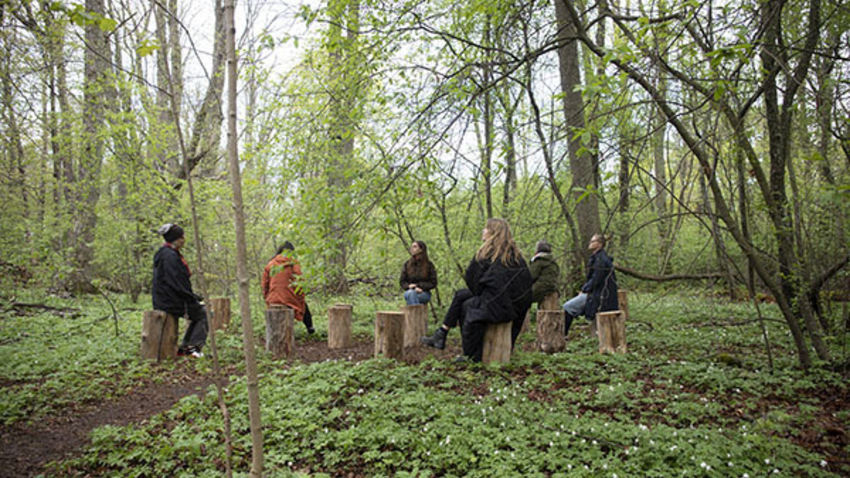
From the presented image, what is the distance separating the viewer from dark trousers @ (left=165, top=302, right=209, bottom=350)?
7.44 metres

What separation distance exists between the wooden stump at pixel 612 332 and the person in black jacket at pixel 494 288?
1313mm

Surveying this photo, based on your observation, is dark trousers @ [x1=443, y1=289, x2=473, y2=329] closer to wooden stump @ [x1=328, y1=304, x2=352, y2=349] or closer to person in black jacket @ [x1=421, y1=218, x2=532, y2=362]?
person in black jacket @ [x1=421, y1=218, x2=532, y2=362]

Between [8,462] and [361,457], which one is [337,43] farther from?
[8,462]

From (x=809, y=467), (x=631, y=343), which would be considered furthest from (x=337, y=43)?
(x=631, y=343)

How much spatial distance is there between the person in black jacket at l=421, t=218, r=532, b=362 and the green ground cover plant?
505 millimetres

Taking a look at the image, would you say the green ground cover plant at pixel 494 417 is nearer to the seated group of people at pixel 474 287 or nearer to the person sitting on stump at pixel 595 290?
the seated group of people at pixel 474 287

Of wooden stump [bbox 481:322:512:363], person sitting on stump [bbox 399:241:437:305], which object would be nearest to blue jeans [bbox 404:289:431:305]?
person sitting on stump [bbox 399:241:437:305]

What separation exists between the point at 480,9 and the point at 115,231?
9831 mm

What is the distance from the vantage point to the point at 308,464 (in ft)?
12.6

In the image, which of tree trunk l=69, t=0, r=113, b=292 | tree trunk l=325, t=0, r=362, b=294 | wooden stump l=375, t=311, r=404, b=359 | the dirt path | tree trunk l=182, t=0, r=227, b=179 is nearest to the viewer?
the dirt path

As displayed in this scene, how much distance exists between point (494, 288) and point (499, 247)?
53cm

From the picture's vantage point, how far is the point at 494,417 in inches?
169

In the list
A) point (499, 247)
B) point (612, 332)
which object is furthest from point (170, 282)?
point (612, 332)

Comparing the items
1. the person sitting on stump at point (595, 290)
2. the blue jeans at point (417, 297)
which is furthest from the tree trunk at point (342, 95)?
the person sitting on stump at point (595, 290)
